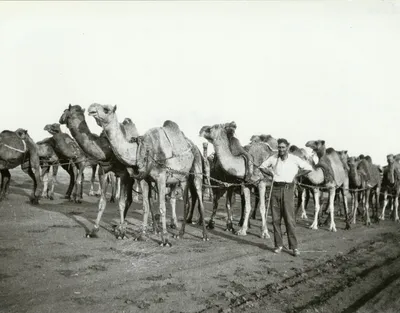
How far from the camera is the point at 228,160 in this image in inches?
455

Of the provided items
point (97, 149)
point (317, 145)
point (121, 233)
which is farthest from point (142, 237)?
point (317, 145)

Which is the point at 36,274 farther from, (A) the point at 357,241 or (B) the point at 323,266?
(A) the point at 357,241

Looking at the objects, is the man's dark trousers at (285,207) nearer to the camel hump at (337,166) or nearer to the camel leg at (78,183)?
the camel hump at (337,166)

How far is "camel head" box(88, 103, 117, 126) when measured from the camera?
8.66 m

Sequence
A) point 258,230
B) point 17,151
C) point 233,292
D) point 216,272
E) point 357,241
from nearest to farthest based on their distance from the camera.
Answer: point 233,292 < point 216,272 < point 357,241 < point 258,230 < point 17,151

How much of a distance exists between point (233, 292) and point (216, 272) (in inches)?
45.3

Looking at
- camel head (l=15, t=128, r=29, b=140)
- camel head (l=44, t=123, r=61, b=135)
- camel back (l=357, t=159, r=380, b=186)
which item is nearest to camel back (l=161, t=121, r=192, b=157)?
camel head (l=15, t=128, r=29, b=140)

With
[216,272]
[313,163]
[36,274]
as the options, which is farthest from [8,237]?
[313,163]

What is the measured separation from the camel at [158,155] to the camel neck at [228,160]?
1.93 ft

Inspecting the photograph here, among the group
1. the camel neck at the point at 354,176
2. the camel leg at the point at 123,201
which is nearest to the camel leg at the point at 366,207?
the camel neck at the point at 354,176

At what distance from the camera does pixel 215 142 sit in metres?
11.5

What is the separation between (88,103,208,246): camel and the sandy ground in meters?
1.35

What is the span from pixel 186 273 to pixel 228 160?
4.77 meters

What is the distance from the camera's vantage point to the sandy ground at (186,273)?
5797 mm
